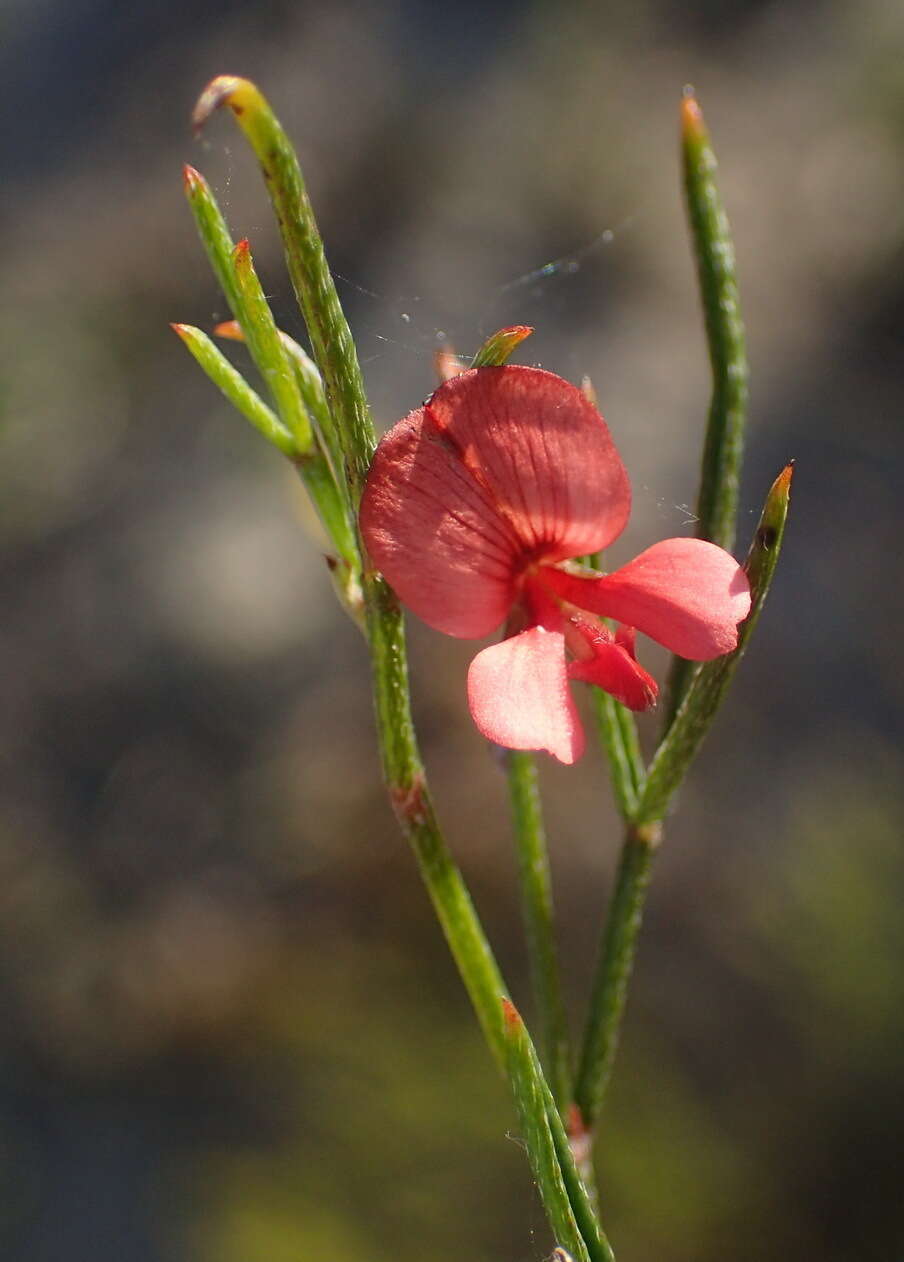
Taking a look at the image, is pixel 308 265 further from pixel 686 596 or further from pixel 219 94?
pixel 686 596

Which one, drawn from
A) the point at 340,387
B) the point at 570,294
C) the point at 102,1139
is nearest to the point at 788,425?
the point at 570,294

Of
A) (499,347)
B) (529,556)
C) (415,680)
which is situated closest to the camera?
(499,347)

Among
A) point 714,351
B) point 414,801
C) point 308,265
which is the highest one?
point 308,265

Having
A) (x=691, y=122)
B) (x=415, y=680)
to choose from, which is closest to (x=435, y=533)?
(x=691, y=122)

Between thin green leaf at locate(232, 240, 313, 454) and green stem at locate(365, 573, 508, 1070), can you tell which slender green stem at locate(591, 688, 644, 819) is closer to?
green stem at locate(365, 573, 508, 1070)

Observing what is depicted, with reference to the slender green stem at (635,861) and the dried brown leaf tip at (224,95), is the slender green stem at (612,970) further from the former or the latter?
the dried brown leaf tip at (224,95)

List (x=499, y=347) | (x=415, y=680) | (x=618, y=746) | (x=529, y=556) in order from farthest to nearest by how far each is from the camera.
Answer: (x=415, y=680)
(x=618, y=746)
(x=529, y=556)
(x=499, y=347)

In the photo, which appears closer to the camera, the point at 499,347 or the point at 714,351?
the point at 499,347
